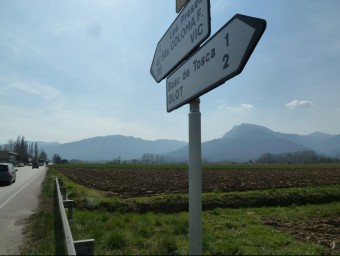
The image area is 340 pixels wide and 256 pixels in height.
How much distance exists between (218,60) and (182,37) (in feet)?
3.16

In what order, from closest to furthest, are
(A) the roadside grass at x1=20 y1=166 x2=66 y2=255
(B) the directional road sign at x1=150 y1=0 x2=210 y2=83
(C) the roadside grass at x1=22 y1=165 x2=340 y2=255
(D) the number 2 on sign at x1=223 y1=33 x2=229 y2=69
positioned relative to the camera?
(D) the number 2 on sign at x1=223 y1=33 x2=229 y2=69 → (B) the directional road sign at x1=150 y1=0 x2=210 y2=83 → (A) the roadside grass at x1=20 y1=166 x2=66 y2=255 → (C) the roadside grass at x1=22 y1=165 x2=340 y2=255

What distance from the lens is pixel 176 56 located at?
388 cm

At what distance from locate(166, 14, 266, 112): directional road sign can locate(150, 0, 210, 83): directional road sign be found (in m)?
0.12

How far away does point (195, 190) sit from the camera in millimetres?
3293

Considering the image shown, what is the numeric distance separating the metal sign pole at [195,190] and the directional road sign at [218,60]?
Answer: 0.33 metres

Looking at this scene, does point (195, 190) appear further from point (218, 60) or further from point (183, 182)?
point (183, 182)

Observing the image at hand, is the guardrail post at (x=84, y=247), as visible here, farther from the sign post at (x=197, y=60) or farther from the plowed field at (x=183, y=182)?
the plowed field at (x=183, y=182)

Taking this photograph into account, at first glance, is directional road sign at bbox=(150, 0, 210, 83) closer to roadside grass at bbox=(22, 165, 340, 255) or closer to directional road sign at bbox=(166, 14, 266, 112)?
directional road sign at bbox=(166, 14, 266, 112)

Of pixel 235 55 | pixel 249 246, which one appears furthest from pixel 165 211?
pixel 235 55

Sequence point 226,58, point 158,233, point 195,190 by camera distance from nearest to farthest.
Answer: point 226,58 < point 195,190 < point 158,233

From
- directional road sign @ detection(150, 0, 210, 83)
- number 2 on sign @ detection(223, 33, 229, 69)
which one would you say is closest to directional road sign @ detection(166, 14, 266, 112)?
number 2 on sign @ detection(223, 33, 229, 69)

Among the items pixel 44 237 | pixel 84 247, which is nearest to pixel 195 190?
pixel 84 247

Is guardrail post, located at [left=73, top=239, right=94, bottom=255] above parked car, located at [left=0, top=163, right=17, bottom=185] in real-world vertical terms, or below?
below

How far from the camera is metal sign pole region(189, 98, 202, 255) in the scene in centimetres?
326
